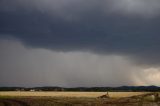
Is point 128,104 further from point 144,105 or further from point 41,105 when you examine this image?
point 41,105

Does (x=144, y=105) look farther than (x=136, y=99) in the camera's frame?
No

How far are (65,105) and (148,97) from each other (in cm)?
3293

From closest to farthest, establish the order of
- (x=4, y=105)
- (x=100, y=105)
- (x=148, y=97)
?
(x=4, y=105), (x=100, y=105), (x=148, y=97)

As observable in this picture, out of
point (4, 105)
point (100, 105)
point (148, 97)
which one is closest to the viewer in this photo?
point (4, 105)

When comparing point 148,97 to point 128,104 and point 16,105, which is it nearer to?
point 128,104

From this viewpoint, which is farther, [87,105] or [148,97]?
[148,97]

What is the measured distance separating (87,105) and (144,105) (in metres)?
17.4

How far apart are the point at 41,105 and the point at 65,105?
21.5 feet

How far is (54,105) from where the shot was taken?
100625 millimetres

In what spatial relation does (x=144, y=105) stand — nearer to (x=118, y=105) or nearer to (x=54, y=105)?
(x=118, y=105)

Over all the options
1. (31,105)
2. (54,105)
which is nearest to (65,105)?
(54,105)

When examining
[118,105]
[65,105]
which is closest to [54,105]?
[65,105]

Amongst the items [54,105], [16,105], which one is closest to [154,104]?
[54,105]

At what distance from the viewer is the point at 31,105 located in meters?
99.6
